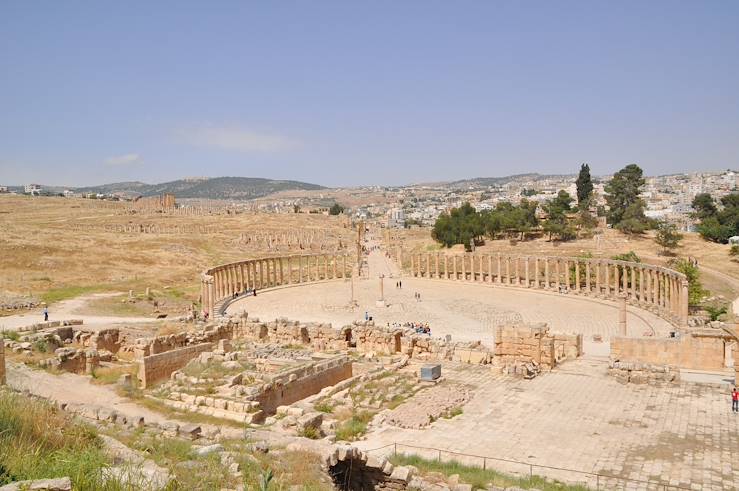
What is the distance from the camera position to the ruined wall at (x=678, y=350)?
24.2m

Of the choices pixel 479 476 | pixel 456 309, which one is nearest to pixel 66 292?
pixel 456 309

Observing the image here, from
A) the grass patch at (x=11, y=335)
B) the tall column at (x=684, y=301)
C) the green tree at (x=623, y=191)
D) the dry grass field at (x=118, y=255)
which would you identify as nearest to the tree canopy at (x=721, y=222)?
the green tree at (x=623, y=191)

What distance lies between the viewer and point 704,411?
18641 mm

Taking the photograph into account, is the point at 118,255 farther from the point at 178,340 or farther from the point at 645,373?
the point at 645,373

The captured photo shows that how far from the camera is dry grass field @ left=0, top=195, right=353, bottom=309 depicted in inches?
2154

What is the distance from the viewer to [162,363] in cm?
2334

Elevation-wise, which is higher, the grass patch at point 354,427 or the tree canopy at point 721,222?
the tree canopy at point 721,222

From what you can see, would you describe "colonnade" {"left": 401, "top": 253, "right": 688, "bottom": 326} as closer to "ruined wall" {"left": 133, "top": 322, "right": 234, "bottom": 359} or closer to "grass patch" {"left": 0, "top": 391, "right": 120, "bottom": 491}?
"ruined wall" {"left": 133, "top": 322, "right": 234, "bottom": 359}

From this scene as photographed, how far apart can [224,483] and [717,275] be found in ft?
212

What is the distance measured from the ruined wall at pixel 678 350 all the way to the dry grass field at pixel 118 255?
3664cm

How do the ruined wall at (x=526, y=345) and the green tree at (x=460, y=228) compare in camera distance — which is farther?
the green tree at (x=460, y=228)

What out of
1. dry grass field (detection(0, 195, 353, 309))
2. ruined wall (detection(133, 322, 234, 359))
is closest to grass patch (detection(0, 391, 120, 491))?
ruined wall (detection(133, 322, 234, 359))

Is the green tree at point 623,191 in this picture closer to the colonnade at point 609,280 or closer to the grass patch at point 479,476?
the colonnade at point 609,280

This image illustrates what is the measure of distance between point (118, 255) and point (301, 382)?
58.5 m
